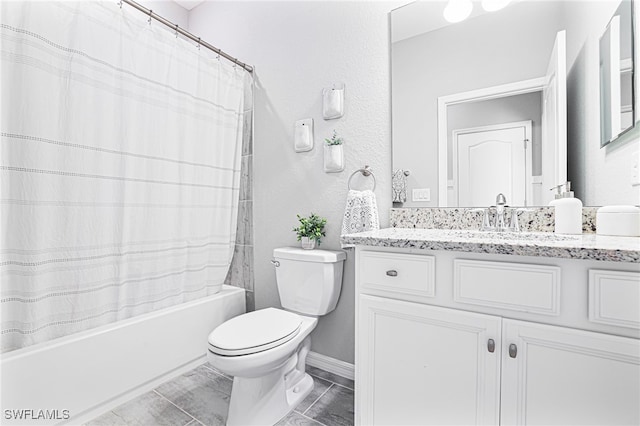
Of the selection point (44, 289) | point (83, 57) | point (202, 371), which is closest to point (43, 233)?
point (44, 289)

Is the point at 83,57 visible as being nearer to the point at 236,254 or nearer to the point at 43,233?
the point at 43,233

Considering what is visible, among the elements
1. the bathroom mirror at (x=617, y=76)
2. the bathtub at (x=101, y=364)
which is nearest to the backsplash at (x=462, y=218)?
the bathroom mirror at (x=617, y=76)

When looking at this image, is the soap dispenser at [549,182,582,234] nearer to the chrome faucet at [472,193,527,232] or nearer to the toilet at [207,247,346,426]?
the chrome faucet at [472,193,527,232]

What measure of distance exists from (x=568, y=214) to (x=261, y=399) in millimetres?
1478

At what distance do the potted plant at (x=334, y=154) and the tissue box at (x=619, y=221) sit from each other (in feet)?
3.70

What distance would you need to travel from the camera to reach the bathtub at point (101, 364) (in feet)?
3.95

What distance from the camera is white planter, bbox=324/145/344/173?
1.74m

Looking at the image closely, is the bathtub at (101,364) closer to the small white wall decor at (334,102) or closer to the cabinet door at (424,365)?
the cabinet door at (424,365)

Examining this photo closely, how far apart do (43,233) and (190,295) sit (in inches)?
31.5

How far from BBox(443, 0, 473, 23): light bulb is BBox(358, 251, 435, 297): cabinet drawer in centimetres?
120

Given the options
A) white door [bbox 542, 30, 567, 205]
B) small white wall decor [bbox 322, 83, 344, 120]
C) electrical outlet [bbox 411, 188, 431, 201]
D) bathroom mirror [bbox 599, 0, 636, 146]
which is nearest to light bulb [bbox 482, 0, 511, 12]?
white door [bbox 542, 30, 567, 205]

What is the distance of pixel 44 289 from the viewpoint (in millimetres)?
1287

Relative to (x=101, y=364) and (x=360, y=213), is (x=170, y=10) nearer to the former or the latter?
(x=360, y=213)

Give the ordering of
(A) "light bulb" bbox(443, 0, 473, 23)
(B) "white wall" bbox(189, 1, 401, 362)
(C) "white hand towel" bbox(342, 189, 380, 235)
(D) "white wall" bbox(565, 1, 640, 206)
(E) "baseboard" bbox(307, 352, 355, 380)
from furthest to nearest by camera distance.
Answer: (E) "baseboard" bbox(307, 352, 355, 380) < (B) "white wall" bbox(189, 1, 401, 362) < (C) "white hand towel" bbox(342, 189, 380, 235) < (A) "light bulb" bbox(443, 0, 473, 23) < (D) "white wall" bbox(565, 1, 640, 206)
